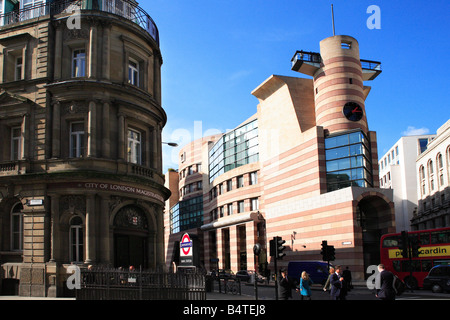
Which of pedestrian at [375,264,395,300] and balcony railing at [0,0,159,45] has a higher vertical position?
balcony railing at [0,0,159,45]

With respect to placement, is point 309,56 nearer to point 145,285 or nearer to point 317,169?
point 317,169

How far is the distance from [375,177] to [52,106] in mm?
34209

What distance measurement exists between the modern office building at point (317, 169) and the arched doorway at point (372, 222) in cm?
10

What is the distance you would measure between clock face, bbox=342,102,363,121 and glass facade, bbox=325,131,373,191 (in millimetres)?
2122

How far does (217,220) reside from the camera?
7062 centimetres

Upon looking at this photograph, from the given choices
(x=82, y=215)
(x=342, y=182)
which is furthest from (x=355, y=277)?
(x=82, y=215)

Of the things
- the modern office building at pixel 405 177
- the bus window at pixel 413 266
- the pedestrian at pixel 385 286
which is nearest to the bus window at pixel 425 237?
the bus window at pixel 413 266

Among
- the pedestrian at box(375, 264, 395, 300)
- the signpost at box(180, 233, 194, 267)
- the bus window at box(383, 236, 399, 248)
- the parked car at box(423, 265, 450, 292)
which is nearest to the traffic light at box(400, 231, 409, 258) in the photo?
the parked car at box(423, 265, 450, 292)

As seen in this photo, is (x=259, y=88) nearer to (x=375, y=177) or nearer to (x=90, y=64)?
(x=375, y=177)

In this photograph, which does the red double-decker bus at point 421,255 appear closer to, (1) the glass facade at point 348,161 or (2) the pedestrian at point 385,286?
(1) the glass facade at point 348,161

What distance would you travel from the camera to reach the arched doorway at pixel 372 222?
1890 inches

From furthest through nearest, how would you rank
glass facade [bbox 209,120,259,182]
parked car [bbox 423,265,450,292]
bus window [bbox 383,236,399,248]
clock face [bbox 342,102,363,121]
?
glass facade [bbox 209,120,259,182], clock face [bbox 342,102,363,121], bus window [bbox 383,236,399,248], parked car [bbox 423,265,450,292]

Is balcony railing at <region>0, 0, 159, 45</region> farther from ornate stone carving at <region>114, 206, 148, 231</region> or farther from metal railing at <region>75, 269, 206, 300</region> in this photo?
metal railing at <region>75, 269, 206, 300</region>

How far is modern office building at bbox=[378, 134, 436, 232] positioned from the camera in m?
95.0
